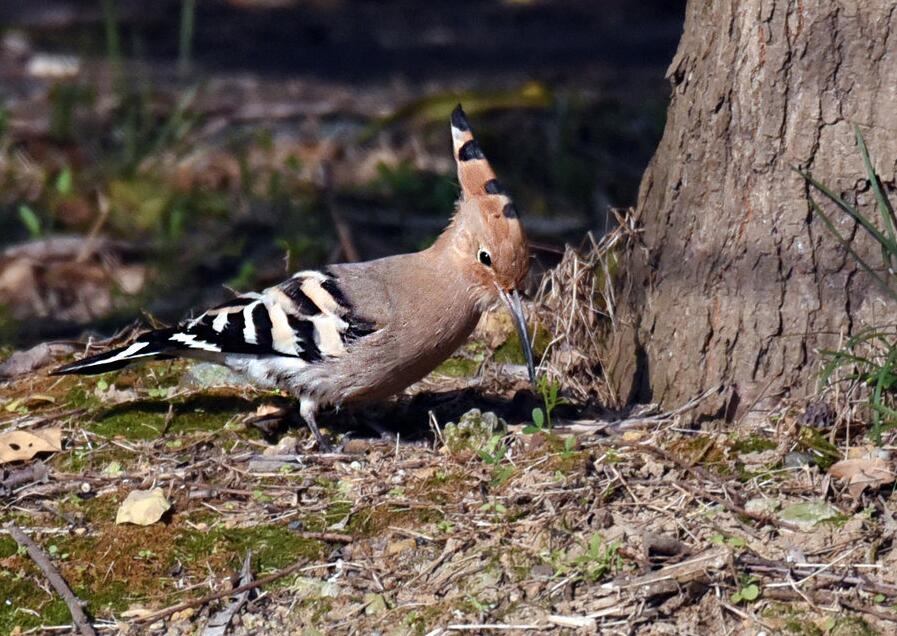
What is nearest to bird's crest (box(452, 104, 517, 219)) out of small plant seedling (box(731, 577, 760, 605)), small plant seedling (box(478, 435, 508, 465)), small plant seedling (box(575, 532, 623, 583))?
small plant seedling (box(478, 435, 508, 465))

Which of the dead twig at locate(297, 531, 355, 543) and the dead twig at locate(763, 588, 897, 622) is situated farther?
the dead twig at locate(297, 531, 355, 543)

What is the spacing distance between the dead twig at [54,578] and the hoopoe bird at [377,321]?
2.38 feet

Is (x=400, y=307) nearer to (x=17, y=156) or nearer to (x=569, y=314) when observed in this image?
(x=569, y=314)

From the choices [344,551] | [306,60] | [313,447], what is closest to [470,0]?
[306,60]

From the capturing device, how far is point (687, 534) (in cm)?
320

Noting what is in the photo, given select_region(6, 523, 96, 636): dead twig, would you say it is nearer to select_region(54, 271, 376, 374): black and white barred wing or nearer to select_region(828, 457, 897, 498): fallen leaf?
select_region(54, 271, 376, 374): black and white barred wing

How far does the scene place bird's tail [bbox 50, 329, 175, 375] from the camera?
4.07m

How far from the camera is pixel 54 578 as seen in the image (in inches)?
130

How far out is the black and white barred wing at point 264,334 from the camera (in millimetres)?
4102

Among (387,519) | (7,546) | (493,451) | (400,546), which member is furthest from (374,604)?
(7,546)

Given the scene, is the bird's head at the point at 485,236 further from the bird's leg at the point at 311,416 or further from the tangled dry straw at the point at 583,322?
the bird's leg at the point at 311,416

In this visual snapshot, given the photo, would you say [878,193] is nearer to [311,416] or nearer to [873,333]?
[873,333]

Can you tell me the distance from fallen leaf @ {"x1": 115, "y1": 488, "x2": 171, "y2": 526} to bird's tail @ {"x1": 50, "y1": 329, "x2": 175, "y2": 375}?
1.99 ft

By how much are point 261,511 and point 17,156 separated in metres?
4.35
